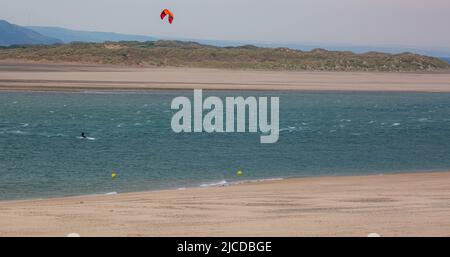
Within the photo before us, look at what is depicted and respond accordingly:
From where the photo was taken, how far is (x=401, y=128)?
37.2 metres

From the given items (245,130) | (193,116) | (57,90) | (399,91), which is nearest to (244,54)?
(399,91)

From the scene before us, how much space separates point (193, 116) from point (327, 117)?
6.82m

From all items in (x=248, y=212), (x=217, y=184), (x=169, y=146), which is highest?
(x=248, y=212)

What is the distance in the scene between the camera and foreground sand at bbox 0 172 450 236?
12555 mm

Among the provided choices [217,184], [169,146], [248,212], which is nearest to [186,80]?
[169,146]

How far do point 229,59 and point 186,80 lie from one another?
30.9m

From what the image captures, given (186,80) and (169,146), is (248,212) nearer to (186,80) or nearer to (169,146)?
(169,146)

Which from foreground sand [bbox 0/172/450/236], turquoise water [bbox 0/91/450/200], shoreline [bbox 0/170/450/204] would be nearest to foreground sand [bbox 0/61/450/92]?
turquoise water [bbox 0/91/450/200]

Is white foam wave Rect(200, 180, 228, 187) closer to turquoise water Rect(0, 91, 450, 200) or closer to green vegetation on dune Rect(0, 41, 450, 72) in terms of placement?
turquoise water Rect(0, 91, 450, 200)

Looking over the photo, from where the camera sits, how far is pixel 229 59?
92.2 m

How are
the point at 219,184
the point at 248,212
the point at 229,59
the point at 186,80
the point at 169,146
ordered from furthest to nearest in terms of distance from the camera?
the point at 229,59
the point at 186,80
the point at 169,146
the point at 219,184
the point at 248,212

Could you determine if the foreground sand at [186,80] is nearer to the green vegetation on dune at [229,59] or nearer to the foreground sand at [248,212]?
the green vegetation on dune at [229,59]

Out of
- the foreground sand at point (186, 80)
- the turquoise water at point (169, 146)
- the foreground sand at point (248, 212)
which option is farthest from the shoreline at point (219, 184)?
the foreground sand at point (186, 80)

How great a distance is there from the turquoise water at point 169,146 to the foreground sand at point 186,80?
24.0 ft
